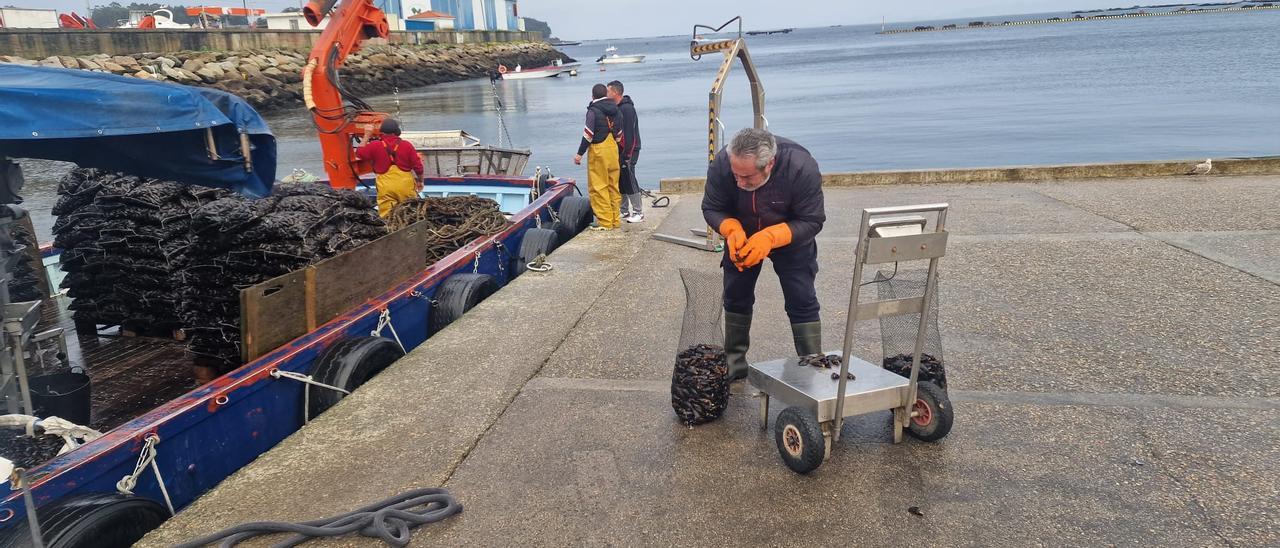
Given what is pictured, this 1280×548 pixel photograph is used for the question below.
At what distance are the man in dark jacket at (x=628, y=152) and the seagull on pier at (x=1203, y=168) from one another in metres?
7.39

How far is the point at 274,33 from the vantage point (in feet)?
161

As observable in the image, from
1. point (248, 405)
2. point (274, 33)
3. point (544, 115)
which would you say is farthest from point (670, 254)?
point (274, 33)

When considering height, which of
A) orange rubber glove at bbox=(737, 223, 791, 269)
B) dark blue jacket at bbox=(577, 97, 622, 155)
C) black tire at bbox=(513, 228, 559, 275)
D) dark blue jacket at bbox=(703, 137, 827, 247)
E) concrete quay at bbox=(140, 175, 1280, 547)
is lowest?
concrete quay at bbox=(140, 175, 1280, 547)

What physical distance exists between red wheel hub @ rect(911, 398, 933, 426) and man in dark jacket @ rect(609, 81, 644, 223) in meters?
5.87

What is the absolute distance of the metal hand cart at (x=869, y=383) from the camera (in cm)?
306

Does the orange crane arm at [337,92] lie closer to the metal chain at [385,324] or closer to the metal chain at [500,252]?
the metal chain at [500,252]

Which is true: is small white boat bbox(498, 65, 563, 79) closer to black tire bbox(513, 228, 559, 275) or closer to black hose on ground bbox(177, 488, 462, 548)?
black tire bbox(513, 228, 559, 275)

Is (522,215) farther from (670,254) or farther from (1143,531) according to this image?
(1143,531)

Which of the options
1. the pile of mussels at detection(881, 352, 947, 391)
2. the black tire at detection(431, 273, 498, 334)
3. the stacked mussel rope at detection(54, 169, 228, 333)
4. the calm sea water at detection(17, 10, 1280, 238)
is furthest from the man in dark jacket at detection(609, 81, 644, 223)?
the calm sea water at detection(17, 10, 1280, 238)

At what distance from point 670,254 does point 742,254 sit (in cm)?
411

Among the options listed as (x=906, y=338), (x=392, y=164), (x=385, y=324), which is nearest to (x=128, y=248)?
(x=385, y=324)

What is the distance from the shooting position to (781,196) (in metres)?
3.85

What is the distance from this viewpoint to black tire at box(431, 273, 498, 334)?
20.2 feet

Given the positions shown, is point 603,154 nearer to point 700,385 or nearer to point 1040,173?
point 700,385
